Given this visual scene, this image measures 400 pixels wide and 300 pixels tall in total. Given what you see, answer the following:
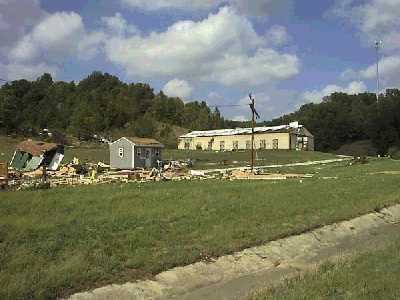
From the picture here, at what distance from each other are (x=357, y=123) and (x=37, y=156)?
97.4 meters

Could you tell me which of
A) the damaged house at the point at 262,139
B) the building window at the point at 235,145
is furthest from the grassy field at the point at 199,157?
the building window at the point at 235,145

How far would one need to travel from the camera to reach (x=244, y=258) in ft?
52.4

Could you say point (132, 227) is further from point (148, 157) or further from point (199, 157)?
point (199, 157)

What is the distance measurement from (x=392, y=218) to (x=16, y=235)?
17.5m

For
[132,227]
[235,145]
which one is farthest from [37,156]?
[235,145]

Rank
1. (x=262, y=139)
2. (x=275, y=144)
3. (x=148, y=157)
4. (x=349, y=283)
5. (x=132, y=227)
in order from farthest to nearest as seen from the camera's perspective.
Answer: (x=262, y=139) → (x=275, y=144) → (x=148, y=157) → (x=132, y=227) → (x=349, y=283)

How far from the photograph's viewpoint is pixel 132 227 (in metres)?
17.2

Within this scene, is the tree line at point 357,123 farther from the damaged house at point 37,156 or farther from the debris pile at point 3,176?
the debris pile at point 3,176

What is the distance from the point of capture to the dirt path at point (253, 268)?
497 inches

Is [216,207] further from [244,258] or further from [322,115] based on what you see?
[322,115]

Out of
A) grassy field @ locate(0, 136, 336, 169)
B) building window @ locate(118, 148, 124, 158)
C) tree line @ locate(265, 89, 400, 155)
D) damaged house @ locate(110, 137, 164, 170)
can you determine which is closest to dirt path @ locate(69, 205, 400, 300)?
damaged house @ locate(110, 137, 164, 170)

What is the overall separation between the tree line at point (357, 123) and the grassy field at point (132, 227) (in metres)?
Result: 79.5

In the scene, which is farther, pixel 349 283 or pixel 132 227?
pixel 132 227

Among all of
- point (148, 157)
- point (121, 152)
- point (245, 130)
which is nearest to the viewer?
point (121, 152)
